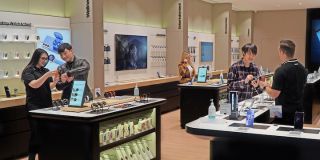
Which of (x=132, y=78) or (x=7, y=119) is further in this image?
(x=132, y=78)

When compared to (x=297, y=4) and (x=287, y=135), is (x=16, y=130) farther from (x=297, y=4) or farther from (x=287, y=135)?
(x=297, y=4)

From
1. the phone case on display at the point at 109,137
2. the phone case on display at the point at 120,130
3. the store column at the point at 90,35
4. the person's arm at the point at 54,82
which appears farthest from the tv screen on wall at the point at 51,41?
the phone case on display at the point at 109,137

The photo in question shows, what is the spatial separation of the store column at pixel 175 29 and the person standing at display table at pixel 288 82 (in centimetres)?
666

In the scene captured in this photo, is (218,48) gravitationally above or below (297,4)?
below

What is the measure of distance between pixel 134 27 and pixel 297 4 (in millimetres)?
7587

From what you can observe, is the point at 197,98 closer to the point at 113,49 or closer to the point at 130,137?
the point at 113,49

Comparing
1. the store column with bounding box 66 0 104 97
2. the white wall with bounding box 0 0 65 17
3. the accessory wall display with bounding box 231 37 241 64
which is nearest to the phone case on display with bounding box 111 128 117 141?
the store column with bounding box 66 0 104 97

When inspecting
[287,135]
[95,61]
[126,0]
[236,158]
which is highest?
[126,0]

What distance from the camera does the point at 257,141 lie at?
304 cm

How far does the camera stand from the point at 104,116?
3.94 m

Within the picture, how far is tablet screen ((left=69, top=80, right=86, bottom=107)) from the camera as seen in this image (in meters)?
4.15

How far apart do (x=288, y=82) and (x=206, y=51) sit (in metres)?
9.42

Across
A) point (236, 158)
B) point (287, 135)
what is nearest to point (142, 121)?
point (236, 158)

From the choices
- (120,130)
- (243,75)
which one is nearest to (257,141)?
(120,130)
